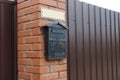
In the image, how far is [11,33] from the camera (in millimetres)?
2510

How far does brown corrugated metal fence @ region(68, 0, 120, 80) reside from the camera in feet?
9.83

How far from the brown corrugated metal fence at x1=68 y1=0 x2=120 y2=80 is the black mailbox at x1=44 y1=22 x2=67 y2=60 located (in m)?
0.43

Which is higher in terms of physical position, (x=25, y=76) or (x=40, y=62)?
(x=40, y=62)

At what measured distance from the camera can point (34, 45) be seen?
7.63 ft

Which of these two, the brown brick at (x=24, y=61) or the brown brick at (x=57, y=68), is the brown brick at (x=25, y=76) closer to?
the brown brick at (x=24, y=61)

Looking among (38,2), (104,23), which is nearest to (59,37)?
(38,2)

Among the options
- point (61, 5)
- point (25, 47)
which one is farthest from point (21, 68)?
point (61, 5)

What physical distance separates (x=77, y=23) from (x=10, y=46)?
1034mm

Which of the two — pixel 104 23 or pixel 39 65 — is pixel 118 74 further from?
pixel 39 65

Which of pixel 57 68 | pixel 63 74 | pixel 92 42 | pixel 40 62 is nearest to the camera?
pixel 40 62

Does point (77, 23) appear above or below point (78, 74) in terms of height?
above

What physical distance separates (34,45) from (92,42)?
4.21ft

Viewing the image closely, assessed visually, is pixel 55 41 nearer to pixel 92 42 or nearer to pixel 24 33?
pixel 24 33

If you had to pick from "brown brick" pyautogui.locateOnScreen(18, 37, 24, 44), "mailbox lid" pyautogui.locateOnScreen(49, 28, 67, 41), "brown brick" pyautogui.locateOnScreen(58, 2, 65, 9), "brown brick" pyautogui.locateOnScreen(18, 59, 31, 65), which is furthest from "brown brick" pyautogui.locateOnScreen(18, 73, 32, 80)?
"brown brick" pyautogui.locateOnScreen(58, 2, 65, 9)
